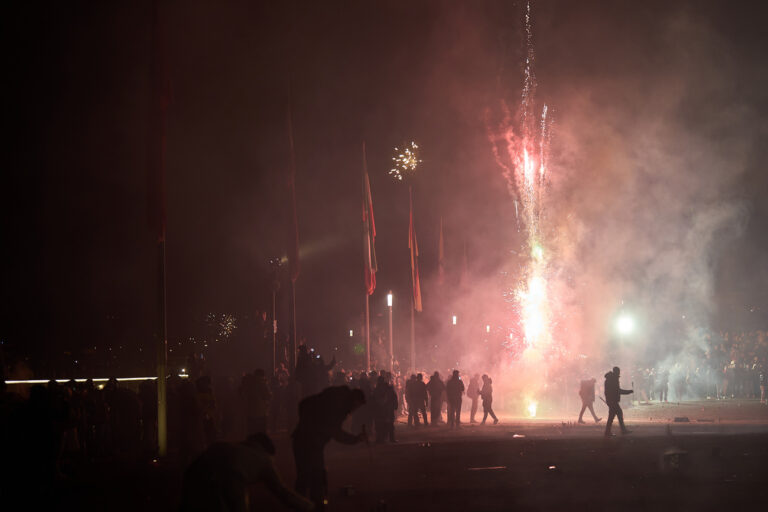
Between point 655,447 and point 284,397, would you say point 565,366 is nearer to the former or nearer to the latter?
point 284,397

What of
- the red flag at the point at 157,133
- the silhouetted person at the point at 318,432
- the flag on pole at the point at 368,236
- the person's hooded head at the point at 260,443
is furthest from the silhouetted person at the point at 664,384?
the person's hooded head at the point at 260,443

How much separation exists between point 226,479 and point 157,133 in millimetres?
13050

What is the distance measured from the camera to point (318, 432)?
8.58 meters

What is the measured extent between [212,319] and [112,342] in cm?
735

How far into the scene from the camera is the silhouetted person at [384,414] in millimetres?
20672

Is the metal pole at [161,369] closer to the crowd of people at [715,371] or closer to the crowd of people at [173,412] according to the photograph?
the crowd of people at [173,412]

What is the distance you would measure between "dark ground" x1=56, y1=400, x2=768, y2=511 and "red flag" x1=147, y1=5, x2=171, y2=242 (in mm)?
5303

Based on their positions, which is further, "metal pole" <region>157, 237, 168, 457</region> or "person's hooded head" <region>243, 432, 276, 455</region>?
"metal pole" <region>157, 237, 168, 457</region>

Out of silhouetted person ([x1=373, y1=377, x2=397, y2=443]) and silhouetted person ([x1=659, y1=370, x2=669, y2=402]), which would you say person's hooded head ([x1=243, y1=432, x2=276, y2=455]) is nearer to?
silhouetted person ([x1=373, y1=377, x2=397, y2=443])

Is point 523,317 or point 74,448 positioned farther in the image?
point 523,317

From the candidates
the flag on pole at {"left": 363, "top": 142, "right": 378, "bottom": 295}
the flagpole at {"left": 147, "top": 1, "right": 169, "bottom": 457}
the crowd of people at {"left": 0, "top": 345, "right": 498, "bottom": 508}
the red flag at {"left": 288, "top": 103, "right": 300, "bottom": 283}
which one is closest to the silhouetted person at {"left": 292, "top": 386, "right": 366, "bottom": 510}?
the crowd of people at {"left": 0, "top": 345, "right": 498, "bottom": 508}

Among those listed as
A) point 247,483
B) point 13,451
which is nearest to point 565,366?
point 13,451

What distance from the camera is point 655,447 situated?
16.9 m

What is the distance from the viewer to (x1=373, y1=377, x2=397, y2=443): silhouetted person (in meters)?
20.7
